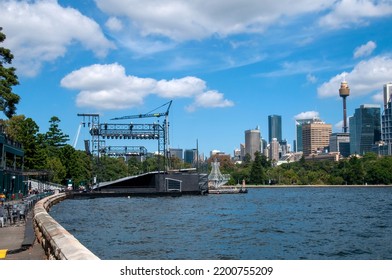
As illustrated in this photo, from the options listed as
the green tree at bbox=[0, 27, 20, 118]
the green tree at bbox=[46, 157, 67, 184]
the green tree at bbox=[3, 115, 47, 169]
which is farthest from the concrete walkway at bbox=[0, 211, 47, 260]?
the green tree at bbox=[46, 157, 67, 184]

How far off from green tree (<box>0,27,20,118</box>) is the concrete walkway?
26457 millimetres

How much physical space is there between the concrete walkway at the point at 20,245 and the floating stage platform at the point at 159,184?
286 feet

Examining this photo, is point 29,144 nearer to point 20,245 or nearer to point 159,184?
point 159,184

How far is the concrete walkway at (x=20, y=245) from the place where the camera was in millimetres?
14625

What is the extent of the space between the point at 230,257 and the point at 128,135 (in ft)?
296

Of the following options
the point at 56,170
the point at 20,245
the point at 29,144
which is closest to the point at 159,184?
the point at 56,170

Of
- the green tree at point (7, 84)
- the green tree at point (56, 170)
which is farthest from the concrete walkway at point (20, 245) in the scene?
the green tree at point (56, 170)

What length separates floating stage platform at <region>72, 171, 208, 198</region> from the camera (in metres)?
113

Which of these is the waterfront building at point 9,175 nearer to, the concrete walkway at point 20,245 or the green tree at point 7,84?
the green tree at point 7,84

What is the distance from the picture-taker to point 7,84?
4741 centimetres

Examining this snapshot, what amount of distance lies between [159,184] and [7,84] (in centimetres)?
6778

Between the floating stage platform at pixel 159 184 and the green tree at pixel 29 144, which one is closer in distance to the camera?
the green tree at pixel 29 144

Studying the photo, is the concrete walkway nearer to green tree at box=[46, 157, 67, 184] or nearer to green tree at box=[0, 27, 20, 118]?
green tree at box=[0, 27, 20, 118]
